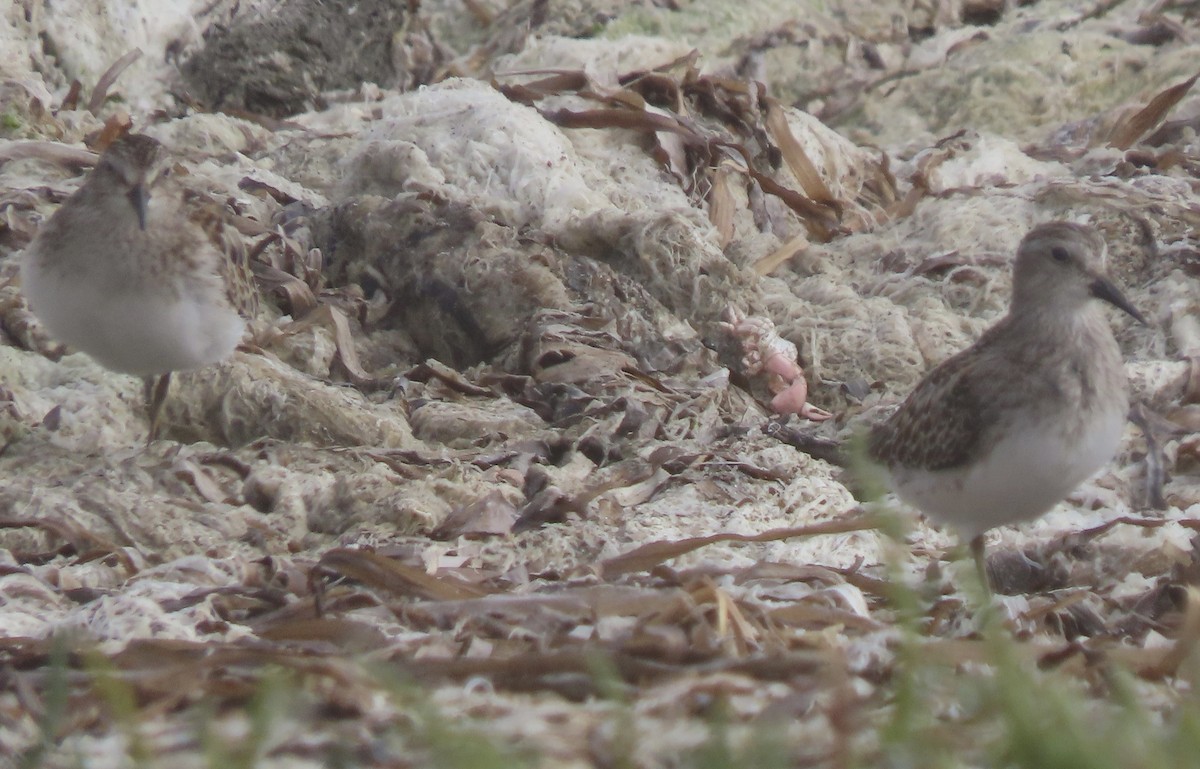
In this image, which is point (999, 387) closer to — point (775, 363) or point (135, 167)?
point (775, 363)

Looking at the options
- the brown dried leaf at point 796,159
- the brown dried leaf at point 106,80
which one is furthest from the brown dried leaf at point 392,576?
the brown dried leaf at point 106,80

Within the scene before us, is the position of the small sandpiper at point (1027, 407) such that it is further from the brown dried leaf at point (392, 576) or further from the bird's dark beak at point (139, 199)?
the bird's dark beak at point (139, 199)

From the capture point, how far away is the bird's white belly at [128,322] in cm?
582

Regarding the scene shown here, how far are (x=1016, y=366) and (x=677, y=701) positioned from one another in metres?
2.28

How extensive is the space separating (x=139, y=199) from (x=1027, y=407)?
319 cm

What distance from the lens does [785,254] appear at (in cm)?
846

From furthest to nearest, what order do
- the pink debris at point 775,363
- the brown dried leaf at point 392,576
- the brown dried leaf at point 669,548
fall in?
the pink debris at point 775,363
the brown dried leaf at point 669,548
the brown dried leaf at point 392,576

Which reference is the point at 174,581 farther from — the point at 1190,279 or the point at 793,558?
the point at 1190,279

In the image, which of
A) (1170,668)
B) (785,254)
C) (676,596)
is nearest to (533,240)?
(785,254)

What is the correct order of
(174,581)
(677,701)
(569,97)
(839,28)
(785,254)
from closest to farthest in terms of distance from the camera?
(677,701) → (174,581) → (785,254) → (569,97) → (839,28)

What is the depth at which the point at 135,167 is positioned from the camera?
19.8 ft

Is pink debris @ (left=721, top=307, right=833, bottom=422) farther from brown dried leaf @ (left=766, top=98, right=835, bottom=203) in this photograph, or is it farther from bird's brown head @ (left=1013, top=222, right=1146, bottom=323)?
bird's brown head @ (left=1013, top=222, right=1146, bottom=323)

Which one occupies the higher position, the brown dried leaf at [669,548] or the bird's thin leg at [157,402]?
the brown dried leaf at [669,548]

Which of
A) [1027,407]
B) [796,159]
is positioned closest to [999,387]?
[1027,407]
